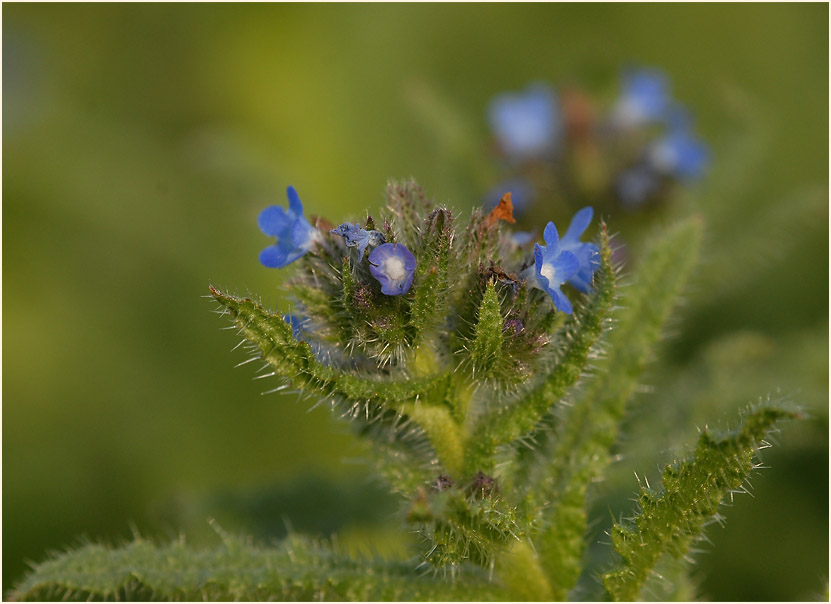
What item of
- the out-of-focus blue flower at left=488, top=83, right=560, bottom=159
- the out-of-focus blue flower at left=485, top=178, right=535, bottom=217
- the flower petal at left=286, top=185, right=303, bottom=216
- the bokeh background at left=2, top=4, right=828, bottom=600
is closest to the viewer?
the flower petal at left=286, top=185, right=303, bottom=216

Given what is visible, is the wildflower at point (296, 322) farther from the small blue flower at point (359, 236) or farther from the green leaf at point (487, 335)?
the green leaf at point (487, 335)

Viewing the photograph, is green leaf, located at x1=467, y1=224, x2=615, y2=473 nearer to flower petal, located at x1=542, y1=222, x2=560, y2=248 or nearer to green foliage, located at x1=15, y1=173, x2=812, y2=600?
green foliage, located at x1=15, y1=173, x2=812, y2=600

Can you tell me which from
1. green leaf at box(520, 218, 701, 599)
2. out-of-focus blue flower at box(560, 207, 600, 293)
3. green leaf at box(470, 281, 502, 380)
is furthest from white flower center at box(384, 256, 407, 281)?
green leaf at box(520, 218, 701, 599)

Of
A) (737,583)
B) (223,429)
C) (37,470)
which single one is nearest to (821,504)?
(737,583)

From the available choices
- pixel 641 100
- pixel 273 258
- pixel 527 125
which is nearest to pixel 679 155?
pixel 641 100

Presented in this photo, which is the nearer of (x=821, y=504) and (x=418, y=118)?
(x=821, y=504)

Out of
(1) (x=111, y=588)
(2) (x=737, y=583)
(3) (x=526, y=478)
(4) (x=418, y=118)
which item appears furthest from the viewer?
(4) (x=418, y=118)

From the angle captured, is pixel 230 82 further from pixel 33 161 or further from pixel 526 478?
pixel 526 478
